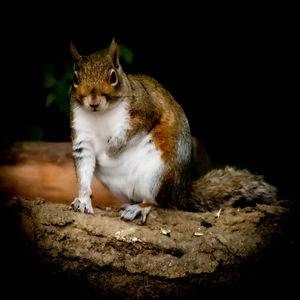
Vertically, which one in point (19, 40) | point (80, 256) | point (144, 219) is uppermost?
point (19, 40)

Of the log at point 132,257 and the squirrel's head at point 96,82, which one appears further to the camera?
the squirrel's head at point 96,82

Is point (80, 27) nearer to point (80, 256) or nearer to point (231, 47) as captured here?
point (231, 47)

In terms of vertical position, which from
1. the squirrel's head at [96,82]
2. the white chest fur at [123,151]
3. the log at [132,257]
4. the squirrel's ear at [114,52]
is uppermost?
the squirrel's ear at [114,52]

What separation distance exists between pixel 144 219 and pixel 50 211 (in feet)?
1.18

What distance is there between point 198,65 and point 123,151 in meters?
1.52

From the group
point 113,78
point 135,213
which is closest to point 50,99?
point 113,78

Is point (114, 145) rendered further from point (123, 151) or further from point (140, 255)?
point (140, 255)

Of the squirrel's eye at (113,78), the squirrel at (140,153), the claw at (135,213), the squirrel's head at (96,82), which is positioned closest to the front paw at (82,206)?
the squirrel at (140,153)

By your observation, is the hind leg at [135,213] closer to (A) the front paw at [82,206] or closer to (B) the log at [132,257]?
(B) the log at [132,257]

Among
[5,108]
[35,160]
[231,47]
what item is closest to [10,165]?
[35,160]

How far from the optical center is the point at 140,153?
78.4 inches

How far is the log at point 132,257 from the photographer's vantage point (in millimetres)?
1586

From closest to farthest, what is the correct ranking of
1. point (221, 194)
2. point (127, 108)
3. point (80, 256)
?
point (80, 256), point (127, 108), point (221, 194)

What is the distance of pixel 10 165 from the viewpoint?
8.67 feet
